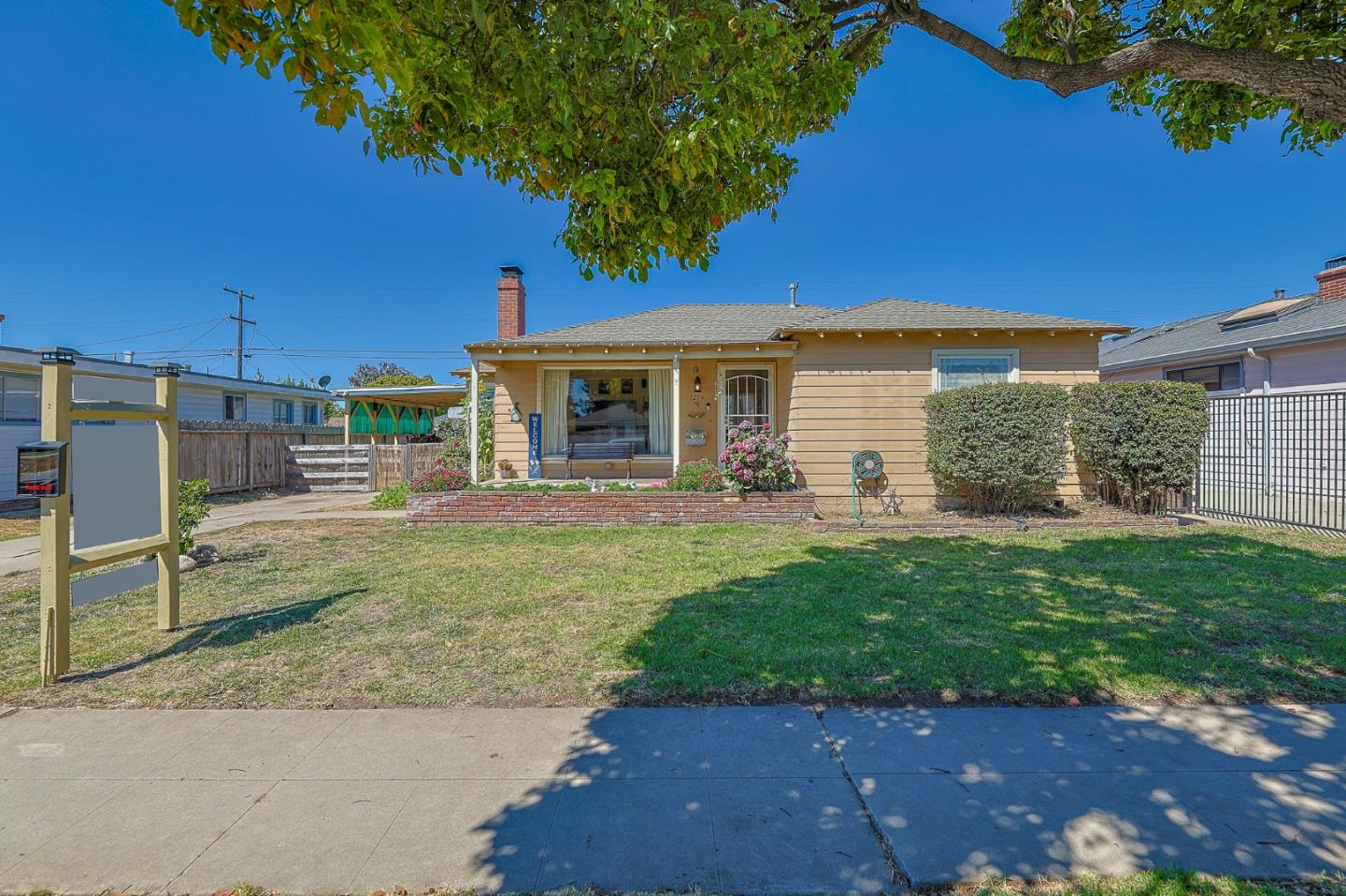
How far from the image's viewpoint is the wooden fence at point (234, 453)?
13891 millimetres

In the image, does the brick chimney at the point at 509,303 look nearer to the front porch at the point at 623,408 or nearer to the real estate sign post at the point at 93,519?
the front porch at the point at 623,408

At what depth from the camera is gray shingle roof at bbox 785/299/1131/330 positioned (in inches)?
406

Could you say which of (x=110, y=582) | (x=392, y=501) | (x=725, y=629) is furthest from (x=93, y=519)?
(x=392, y=501)

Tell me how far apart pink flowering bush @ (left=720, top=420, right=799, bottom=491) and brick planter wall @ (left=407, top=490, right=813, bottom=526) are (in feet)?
0.66

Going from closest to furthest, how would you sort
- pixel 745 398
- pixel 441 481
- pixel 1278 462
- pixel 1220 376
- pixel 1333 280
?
pixel 1278 462
pixel 441 481
pixel 745 398
pixel 1220 376
pixel 1333 280

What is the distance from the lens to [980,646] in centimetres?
412

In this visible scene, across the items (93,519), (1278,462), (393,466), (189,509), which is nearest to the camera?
(93,519)

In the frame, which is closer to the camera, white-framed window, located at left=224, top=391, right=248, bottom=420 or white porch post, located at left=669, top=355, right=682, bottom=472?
white porch post, located at left=669, top=355, right=682, bottom=472

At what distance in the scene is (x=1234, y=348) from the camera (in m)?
13.1

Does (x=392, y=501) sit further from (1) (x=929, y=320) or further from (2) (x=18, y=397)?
(1) (x=929, y=320)

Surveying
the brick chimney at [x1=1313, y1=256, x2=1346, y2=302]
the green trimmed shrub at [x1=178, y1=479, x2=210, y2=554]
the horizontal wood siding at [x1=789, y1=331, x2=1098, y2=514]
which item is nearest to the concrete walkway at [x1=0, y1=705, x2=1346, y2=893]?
the green trimmed shrub at [x1=178, y1=479, x2=210, y2=554]

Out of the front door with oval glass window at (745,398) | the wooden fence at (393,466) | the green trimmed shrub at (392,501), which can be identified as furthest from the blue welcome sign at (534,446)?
the wooden fence at (393,466)

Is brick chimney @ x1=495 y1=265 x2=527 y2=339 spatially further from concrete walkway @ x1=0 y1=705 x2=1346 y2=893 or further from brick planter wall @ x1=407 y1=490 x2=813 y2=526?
concrete walkway @ x1=0 y1=705 x2=1346 y2=893

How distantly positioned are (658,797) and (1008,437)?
28.4 ft
